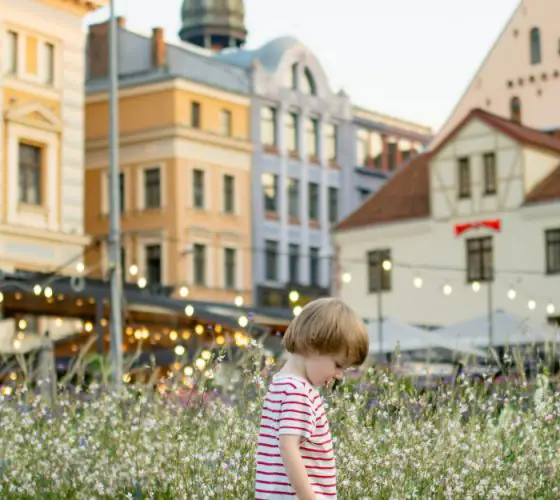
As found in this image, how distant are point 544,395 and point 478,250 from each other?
3509 centimetres

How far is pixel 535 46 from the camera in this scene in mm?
52125

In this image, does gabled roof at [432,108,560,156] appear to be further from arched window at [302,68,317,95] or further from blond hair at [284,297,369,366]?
blond hair at [284,297,369,366]

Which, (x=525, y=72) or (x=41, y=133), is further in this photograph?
(x=525, y=72)

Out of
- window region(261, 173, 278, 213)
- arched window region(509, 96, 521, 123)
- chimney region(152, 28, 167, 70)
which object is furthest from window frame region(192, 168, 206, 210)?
arched window region(509, 96, 521, 123)

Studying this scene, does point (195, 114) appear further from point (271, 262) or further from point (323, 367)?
point (323, 367)

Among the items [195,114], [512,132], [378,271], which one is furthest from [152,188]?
[512,132]

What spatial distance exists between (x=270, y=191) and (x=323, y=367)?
176ft

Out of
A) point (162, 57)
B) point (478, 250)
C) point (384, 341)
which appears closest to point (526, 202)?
point (478, 250)

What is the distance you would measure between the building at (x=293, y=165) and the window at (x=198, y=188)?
2.87 m

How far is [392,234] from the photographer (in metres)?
47.4

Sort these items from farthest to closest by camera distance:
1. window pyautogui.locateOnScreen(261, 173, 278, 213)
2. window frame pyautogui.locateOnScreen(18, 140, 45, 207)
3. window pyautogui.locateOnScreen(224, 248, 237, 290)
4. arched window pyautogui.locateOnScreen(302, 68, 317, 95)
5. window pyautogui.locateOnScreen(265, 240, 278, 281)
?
arched window pyautogui.locateOnScreen(302, 68, 317, 95), window pyautogui.locateOnScreen(261, 173, 278, 213), window pyautogui.locateOnScreen(265, 240, 278, 281), window pyautogui.locateOnScreen(224, 248, 237, 290), window frame pyautogui.locateOnScreen(18, 140, 45, 207)

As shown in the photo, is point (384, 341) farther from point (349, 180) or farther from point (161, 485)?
point (349, 180)

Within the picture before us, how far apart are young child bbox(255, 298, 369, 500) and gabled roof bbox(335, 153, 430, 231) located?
136 feet

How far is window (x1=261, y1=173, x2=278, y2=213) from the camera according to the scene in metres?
58.7
